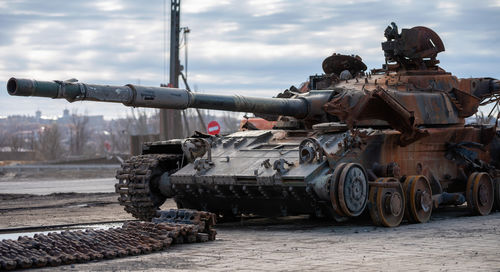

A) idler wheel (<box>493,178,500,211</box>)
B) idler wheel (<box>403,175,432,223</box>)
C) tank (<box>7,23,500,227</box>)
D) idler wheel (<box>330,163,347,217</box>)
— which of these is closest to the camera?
idler wheel (<box>330,163,347,217</box>)

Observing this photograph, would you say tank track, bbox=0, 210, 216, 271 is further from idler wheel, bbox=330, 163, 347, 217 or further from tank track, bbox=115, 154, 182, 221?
idler wheel, bbox=330, 163, 347, 217

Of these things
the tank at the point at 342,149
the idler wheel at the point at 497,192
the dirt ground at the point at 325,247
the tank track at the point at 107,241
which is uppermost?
the tank at the point at 342,149

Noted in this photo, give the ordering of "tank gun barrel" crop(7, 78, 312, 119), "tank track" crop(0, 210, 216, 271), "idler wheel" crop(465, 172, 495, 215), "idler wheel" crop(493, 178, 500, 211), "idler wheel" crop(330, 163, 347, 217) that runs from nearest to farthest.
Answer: "tank track" crop(0, 210, 216, 271) → "tank gun barrel" crop(7, 78, 312, 119) → "idler wheel" crop(330, 163, 347, 217) → "idler wheel" crop(465, 172, 495, 215) → "idler wheel" crop(493, 178, 500, 211)

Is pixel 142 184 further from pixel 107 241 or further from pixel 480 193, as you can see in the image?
pixel 480 193

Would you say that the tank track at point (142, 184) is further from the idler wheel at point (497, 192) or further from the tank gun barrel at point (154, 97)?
the idler wheel at point (497, 192)

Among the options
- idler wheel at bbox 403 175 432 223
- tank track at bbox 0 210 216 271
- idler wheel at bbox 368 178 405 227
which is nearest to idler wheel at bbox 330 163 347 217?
idler wheel at bbox 368 178 405 227

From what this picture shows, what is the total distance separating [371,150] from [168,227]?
15.0ft

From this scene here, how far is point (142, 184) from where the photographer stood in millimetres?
17016

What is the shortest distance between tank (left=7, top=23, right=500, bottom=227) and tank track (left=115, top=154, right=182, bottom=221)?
0.08 ft

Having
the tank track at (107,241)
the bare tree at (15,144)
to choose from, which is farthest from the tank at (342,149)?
the bare tree at (15,144)

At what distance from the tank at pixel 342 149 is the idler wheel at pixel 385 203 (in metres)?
0.02

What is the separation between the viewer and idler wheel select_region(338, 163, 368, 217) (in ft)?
49.4

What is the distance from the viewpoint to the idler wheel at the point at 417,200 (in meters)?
16.5

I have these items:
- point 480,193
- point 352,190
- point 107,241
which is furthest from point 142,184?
point 480,193
